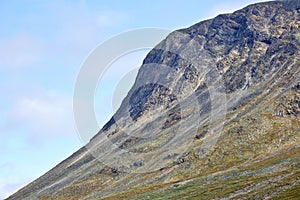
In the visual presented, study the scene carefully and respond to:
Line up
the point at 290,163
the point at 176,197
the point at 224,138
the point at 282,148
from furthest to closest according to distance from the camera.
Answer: the point at 224,138
the point at 282,148
the point at 290,163
the point at 176,197

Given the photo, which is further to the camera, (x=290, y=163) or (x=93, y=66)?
(x=290, y=163)

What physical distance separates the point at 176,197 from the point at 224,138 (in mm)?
67277

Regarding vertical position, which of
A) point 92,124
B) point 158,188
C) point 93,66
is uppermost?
point 93,66

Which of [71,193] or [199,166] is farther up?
[71,193]

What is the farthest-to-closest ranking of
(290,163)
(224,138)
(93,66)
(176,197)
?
(224,138) → (290,163) → (176,197) → (93,66)

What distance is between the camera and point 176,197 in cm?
12850

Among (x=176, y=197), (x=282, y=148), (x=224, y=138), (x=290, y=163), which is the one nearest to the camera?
(x=176, y=197)

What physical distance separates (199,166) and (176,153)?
23362 mm

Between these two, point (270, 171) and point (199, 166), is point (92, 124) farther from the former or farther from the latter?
point (199, 166)

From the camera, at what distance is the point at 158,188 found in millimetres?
155375

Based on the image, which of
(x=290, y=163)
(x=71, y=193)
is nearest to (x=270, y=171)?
(x=290, y=163)

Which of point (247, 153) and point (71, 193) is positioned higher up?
point (71, 193)

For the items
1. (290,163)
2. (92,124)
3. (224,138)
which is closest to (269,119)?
(224,138)

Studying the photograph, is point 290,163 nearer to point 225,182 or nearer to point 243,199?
point 225,182
